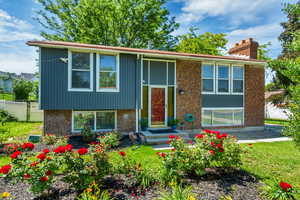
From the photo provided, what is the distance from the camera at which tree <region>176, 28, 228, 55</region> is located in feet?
73.8

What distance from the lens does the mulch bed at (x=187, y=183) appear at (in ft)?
9.71

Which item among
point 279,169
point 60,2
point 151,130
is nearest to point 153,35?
point 60,2

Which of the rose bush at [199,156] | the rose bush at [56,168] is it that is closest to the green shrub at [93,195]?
the rose bush at [56,168]

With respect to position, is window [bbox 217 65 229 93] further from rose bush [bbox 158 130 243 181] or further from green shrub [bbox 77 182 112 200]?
green shrub [bbox 77 182 112 200]

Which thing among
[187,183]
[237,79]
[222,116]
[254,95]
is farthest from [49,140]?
[254,95]

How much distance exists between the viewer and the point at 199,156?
11.9 feet

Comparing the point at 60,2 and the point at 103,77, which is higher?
the point at 60,2

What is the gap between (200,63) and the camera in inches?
384

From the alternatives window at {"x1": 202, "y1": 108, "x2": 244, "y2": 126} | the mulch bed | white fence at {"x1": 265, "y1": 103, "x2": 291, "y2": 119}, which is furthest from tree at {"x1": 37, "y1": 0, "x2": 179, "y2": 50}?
the mulch bed

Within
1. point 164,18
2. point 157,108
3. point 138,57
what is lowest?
point 157,108

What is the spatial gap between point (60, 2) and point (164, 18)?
12.6 m

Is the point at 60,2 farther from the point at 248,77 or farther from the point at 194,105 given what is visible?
the point at 248,77

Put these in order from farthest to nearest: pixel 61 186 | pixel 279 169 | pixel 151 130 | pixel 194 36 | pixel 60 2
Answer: pixel 194 36 → pixel 60 2 → pixel 151 130 → pixel 279 169 → pixel 61 186

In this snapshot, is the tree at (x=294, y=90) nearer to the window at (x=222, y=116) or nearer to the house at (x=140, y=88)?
the house at (x=140, y=88)
